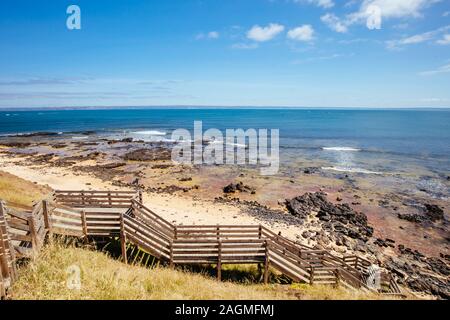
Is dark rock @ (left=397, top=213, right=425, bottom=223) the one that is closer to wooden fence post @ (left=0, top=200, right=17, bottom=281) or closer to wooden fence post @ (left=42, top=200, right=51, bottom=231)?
wooden fence post @ (left=42, top=200, right=51, bottom=231)

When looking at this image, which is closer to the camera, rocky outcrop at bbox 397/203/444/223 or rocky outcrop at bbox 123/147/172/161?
rocky outcrop at bbox 397/203/444/223

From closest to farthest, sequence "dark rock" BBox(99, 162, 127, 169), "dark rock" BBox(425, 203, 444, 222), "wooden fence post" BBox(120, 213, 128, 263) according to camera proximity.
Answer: "wooden fence post" BBox(120, 213, 128, 263) → "dark rock" BBox(425, 203, 444, 222) → "dark rock" BBox(99, 162, 127, 169)

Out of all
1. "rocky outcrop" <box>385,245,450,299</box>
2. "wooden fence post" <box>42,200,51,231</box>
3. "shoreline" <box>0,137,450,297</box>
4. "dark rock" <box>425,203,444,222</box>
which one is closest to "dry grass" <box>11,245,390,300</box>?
"wooden fence post" <box>42,200,51,231</box>

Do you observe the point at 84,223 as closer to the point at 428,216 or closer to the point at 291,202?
the point at 291,202

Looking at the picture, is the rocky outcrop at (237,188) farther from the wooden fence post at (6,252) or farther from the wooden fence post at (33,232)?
the wooden fence post at (6,252)

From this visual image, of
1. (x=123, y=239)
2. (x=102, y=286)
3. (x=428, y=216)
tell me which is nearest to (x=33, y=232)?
(x=102, y=286)

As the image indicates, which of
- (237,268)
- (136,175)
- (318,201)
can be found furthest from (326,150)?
(237,268)

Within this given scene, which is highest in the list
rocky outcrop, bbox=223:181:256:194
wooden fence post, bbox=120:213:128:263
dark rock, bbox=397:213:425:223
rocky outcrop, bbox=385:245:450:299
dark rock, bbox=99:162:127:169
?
wooden fence post, bbox=120:213:128:263

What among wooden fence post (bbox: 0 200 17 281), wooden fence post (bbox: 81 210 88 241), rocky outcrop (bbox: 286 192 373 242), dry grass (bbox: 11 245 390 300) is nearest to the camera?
wooden fence post (bbox: 0 200 17 281)

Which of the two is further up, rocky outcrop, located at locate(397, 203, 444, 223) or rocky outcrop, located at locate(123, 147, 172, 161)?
rocky outcrop, located at locate(123, 147, 172, 161)

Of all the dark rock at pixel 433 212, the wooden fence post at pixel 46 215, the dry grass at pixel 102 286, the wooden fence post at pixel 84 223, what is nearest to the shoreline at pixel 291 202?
the dark rock at pixel 433 212

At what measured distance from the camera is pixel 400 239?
68.2 feet
